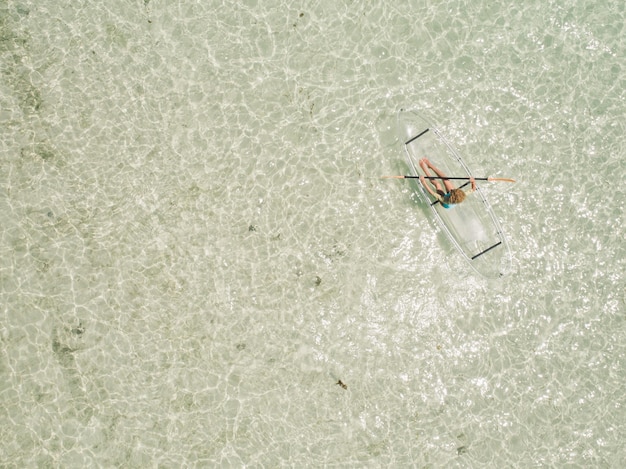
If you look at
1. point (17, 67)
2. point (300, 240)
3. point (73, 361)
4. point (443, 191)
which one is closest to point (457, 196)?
point (443, 191)

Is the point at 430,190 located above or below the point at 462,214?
above

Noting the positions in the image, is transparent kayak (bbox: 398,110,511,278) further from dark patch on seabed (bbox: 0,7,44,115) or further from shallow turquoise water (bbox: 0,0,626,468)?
dark patch on seabed (bbox: 0,7,44,115)

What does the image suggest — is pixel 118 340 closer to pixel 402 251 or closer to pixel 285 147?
pixel 285 147

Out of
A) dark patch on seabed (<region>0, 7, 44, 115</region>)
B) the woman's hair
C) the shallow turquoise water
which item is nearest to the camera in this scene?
the woman's hair

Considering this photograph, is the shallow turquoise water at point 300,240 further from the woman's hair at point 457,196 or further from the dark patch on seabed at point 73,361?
the woman's hair at point 457,196

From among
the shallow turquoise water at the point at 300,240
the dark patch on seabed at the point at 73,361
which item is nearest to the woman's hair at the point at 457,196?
the shallow turquoise water at the point at 300,240

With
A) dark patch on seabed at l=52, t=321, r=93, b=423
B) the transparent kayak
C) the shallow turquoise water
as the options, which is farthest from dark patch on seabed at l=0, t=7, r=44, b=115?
the transparent kayak

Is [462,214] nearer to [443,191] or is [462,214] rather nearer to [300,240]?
[443,191]
